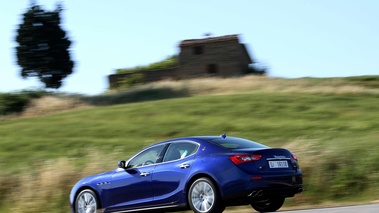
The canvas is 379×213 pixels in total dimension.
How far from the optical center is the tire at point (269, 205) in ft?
40.4

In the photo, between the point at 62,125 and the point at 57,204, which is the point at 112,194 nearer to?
the point at 57,204

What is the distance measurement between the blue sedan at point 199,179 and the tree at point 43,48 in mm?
57008

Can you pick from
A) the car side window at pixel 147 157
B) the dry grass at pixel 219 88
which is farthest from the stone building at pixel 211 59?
the car side window at pixel 147 157

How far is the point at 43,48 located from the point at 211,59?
18341 mm

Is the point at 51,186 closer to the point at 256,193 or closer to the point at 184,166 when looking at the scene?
the point at 184,166

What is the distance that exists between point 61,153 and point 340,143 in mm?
16034

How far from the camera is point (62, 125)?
140ft

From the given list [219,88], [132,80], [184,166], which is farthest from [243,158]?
[132,80]

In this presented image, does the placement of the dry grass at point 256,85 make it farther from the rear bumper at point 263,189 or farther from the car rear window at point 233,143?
the rear bumper at point 263,189

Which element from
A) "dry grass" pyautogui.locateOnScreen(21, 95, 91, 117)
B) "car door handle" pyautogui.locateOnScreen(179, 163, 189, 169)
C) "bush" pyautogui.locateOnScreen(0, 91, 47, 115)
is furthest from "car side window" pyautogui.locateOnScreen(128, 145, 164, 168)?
"bush" pyautogui.locateOnScreen(0, 91, 47, 115)

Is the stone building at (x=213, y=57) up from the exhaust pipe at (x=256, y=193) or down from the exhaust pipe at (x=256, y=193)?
down

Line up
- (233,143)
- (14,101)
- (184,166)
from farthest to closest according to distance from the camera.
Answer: (14,101), (233,143), (184,166)

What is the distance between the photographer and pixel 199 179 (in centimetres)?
1119

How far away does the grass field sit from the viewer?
51.1 feet
